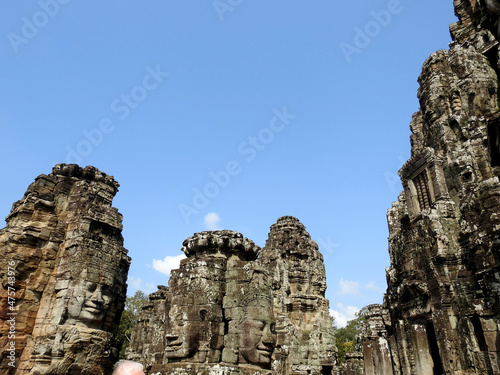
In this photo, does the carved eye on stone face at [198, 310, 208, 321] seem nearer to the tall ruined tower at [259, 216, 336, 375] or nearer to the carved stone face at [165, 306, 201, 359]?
the carved stone face at [165, 306, 201, 359]

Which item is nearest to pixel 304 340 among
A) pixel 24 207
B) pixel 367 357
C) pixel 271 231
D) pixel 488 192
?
pixel 367 357

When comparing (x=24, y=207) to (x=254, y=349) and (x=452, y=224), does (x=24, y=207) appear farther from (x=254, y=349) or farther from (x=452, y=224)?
(x=452, y=224)

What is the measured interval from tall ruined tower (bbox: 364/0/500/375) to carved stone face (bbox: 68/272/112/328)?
9.86 m

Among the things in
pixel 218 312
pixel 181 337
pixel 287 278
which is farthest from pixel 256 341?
pixel 287 278

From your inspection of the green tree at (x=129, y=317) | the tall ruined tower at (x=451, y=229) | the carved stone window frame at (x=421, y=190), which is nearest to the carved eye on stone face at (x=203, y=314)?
the tall ruined tower at (x=451, y=229)

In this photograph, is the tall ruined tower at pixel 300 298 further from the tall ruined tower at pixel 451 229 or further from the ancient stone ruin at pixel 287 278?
the tall ruined tower at pixel 451 229

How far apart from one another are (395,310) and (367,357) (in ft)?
9.28

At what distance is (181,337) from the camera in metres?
5.24

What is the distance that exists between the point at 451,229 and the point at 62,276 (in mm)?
13080

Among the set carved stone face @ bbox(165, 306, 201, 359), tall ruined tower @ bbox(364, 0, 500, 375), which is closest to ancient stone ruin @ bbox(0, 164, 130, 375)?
carved stone face @ bbox(165, 306, 201, 359)

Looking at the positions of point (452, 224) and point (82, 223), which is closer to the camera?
point (82, 223)

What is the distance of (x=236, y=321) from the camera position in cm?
A: 548

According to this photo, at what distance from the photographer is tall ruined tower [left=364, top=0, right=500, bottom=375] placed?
36.5 feet

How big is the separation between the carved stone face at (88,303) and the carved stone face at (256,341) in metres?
2.44
